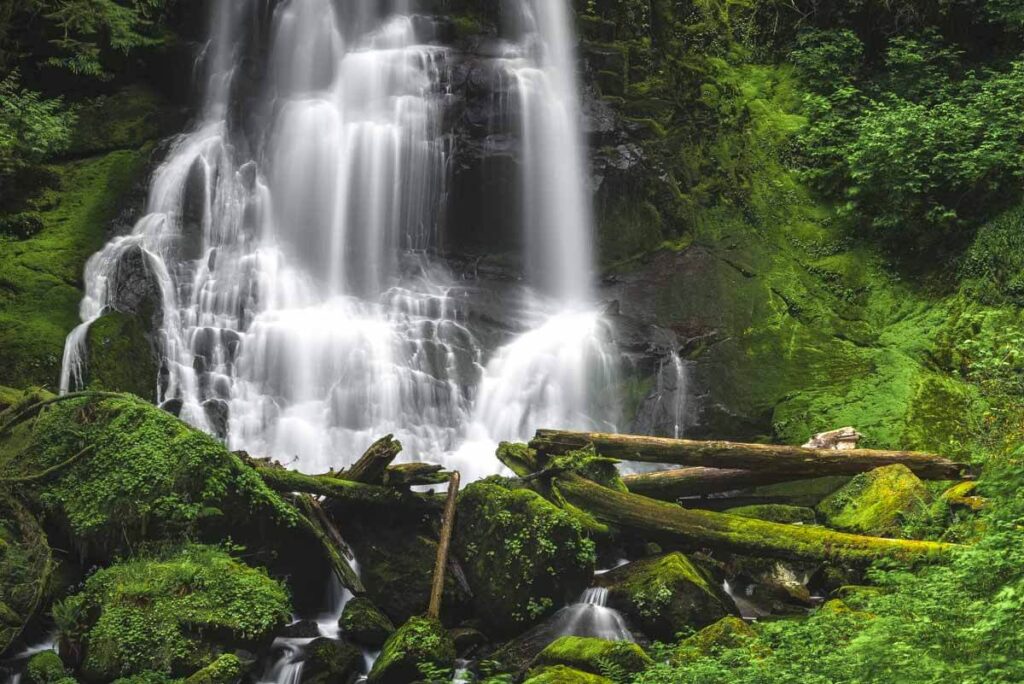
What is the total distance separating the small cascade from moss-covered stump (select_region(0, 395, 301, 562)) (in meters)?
2.60

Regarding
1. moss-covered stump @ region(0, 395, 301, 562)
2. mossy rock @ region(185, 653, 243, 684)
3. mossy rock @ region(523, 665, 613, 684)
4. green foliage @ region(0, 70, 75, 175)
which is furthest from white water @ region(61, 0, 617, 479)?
mossy rock @ region(523, 665, 613, 684)

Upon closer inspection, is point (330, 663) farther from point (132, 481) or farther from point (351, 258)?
point (351, 258)

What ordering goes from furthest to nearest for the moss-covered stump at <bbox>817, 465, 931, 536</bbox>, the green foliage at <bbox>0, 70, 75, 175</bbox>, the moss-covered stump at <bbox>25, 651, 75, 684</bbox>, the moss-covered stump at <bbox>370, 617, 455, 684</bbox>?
the green foliage at <bbox>0, 70, 75, 175</bbox>
the moss-covered stump at <bbox>817, 465, 931, 536</bbox>
the moss-covered stump at <bbox>370, 617, 455, 684</bbox>
the moss-covered stump at <bbox>25, 651, 75, 684</bbox>

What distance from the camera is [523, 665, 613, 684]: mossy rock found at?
6715 mm

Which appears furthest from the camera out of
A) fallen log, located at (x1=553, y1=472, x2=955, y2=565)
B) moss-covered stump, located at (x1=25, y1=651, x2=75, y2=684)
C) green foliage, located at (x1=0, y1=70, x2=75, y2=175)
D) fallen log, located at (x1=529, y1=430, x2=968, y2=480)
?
green foliage, located at (x1=0, y1=70, x2=75, y2=175)

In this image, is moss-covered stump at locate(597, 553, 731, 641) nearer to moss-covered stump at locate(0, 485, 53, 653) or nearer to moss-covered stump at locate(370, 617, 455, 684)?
moss-covered stump at locate(370, 617, 455, 684)

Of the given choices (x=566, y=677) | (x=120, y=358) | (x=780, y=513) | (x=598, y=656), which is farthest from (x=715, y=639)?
(x=120, y=358)

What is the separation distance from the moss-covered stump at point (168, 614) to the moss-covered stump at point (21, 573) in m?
0.28

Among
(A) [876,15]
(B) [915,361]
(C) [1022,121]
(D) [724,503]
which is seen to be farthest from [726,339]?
(A) [876,15]

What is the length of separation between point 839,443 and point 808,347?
2.61 m

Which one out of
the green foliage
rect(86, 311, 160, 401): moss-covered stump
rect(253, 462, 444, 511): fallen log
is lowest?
rect(253, 462, 444, 511): fallen log

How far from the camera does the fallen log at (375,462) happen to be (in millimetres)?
9273

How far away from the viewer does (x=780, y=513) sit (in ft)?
34.3

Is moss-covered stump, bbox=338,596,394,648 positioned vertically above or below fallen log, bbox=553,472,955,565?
below
